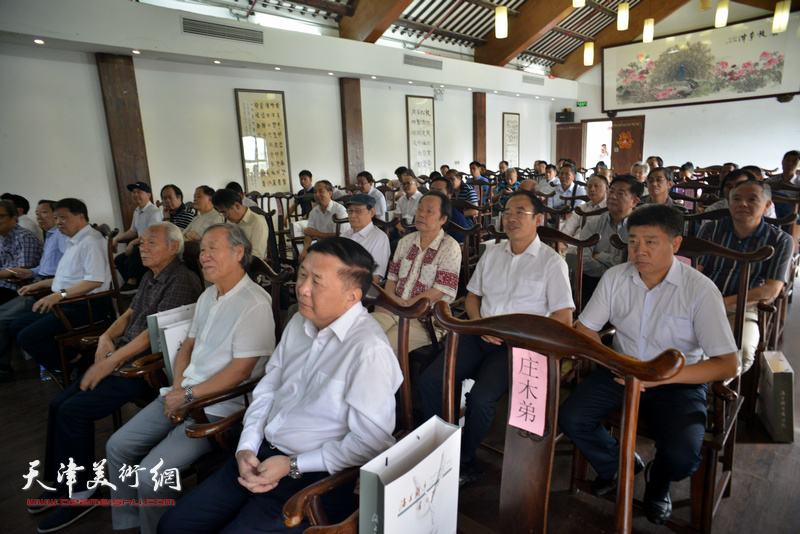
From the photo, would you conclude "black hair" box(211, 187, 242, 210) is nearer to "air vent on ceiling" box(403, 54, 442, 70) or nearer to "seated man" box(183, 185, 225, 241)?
"seated man" box(183, 185, 225, 241)

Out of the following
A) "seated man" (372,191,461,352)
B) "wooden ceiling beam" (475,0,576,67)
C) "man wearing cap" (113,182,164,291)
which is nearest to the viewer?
"seated man" (372,191,461,352)

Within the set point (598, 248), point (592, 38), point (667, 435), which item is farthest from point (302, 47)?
point (592, 38)

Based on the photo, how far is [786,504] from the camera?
1564mm

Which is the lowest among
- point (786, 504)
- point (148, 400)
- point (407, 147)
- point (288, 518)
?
point (786, 504)

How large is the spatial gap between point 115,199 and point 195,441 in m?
4.47

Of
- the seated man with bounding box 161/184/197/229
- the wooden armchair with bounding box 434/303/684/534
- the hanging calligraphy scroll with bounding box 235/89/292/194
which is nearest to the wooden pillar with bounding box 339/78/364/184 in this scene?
the hanging calligraphy scroll with bounding box 235/89/292/194

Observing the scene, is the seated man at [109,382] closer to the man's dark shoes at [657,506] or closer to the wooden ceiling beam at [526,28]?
the man's dark shoes at [657,506]

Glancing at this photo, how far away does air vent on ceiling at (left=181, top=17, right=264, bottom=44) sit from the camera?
4754 mm

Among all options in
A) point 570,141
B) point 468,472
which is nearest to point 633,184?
point 468,472

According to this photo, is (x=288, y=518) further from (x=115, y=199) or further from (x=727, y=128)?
(x=727, y=128)

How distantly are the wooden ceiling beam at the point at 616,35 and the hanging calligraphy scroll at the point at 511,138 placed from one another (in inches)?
76.7

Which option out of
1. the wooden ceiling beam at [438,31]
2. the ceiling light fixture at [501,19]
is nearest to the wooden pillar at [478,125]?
the wooden ceiling beam at [438,31]

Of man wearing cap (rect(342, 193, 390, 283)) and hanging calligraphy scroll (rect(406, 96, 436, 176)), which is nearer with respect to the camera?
man wearing cap (rect(342, 193, 390, 283))

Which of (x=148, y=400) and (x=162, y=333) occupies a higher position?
(x=162, y=333)
